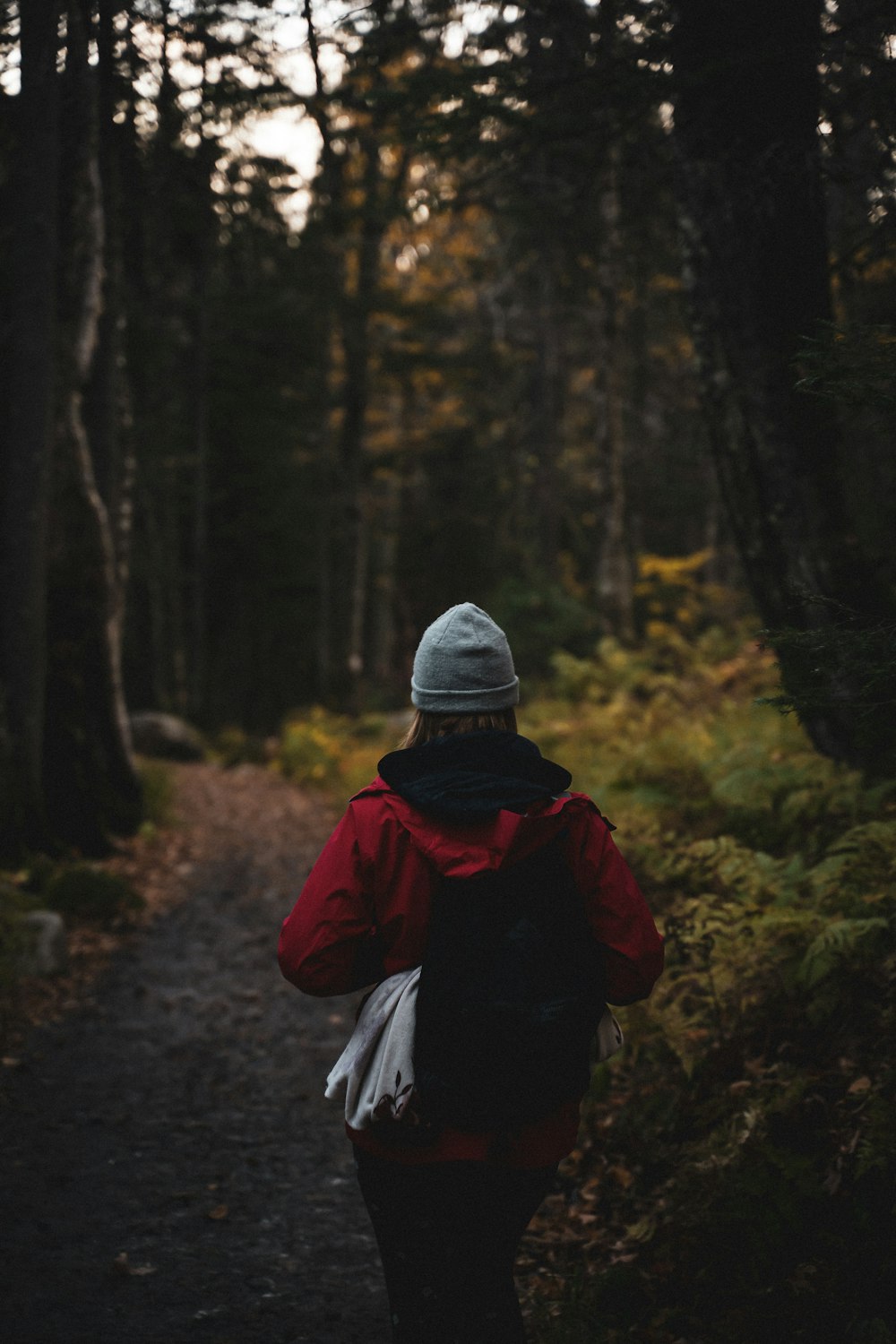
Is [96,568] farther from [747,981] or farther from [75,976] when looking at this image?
[747,981]

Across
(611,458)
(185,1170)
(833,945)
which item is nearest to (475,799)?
(833,945)

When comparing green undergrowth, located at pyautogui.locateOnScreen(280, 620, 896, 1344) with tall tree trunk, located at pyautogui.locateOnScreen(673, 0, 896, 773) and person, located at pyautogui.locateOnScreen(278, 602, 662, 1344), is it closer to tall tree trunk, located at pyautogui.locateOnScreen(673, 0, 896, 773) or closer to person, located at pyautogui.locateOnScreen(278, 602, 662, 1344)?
tall tree trunk, located at pyautogui.locateOnScreen(673, 0, 896, 773)

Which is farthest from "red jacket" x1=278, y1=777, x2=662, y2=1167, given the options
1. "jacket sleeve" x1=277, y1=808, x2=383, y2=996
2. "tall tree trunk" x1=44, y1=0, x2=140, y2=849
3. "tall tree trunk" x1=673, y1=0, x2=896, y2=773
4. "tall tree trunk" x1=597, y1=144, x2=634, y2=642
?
"tall tree trunk" x1=597, y1=144, x2=634, y2=642

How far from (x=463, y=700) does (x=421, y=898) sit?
0.57m

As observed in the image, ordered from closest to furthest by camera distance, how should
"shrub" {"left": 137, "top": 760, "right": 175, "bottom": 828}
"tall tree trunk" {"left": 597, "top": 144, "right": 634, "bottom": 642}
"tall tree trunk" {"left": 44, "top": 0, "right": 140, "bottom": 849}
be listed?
1. "tall tree trunk" {"left": 44, "top": 0, "right": 140, "bottom": 849}
2. "shrub" {"left": 137, "top": 760, "right": 175, "bottom": 828}
3. "tall tree trunk" {"left": 597, "top": 144, "right": 634, "bottom": 642}

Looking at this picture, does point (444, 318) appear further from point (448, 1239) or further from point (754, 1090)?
point (448, 1239)

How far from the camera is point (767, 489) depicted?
630 cm

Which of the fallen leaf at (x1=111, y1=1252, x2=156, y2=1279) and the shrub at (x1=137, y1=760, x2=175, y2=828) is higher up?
the shrub at (x1=137, y1=760, x2=175, y2=828)

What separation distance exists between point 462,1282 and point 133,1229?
2.53 meters

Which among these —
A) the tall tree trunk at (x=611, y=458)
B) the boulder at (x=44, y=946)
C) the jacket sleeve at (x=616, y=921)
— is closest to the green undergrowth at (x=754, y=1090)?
the jacket sleeve at (x=616, y=921)

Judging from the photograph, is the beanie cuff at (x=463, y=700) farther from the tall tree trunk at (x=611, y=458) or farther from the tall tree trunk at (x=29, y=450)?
the tall tree trunk at (x=611, y=458)

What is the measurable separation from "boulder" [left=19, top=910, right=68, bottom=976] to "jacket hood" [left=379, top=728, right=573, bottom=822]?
5692 mm

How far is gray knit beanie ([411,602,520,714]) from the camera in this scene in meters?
2.77

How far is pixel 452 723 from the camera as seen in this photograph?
279 centimetres
